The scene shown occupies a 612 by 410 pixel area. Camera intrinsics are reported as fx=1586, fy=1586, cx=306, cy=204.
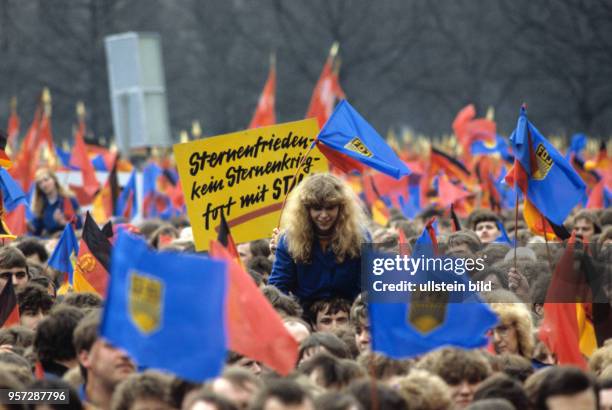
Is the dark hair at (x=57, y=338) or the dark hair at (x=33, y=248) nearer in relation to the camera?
the dark hair at (x=57, y=338)

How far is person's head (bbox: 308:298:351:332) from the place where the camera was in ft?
29.5

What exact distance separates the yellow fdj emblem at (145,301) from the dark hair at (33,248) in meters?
6.56

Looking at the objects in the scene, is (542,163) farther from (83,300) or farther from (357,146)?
(83,300)

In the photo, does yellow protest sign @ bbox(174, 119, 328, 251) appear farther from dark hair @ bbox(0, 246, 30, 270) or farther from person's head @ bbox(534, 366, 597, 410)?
person's head @ bbox(534, 366, 597, 410)

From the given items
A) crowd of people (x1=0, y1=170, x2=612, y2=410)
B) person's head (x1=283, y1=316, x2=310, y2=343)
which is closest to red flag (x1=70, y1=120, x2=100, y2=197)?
crowd of people (x1=0, y1=170, x2=612, y2=410)

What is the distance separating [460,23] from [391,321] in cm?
4476

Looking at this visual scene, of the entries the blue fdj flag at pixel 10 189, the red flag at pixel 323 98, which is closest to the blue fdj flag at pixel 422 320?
the blue fdj flag at pixel 10 189

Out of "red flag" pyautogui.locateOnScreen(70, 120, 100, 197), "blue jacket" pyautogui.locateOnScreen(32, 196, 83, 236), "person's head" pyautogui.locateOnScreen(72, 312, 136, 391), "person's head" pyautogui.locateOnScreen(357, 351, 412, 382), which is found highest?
"red flag" pyautogui.locateOnScreen(70, 120, 100, 197)

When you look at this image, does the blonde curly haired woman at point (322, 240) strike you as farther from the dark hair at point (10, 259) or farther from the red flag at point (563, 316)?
the dark hair at point (10, 259)

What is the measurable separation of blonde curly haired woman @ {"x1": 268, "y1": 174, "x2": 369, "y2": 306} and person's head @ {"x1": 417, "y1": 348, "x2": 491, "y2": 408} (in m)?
2.10

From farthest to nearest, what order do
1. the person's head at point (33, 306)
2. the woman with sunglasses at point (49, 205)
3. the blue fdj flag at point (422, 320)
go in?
the woman with sunglasses at point (49, 205) < the person's head at point (33, 306) < the blue fdj flag at point (422, 320)

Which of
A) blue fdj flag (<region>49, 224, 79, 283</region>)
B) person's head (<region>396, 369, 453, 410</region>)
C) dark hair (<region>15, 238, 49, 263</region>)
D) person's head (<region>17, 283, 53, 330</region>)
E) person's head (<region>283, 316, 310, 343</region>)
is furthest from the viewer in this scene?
dark hair (<region>15, 238, 49, 263</region>)

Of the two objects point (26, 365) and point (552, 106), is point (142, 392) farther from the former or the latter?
point (552, 106)

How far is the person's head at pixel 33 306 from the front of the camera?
921 centimetres
